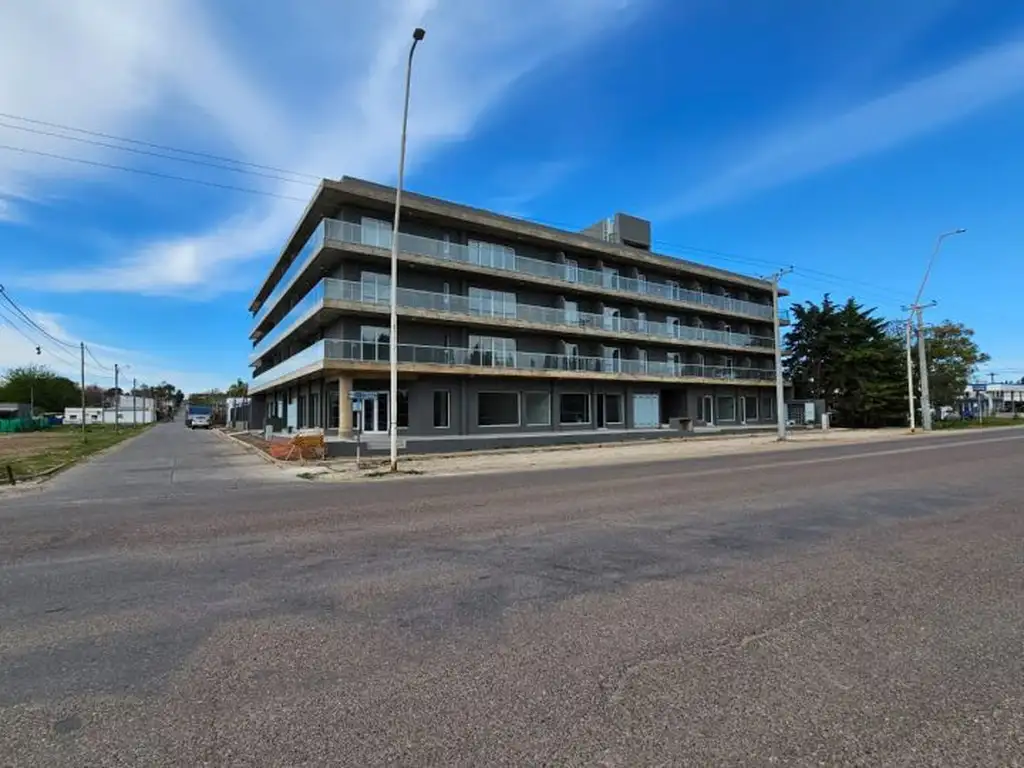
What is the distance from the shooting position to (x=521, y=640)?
443 cm

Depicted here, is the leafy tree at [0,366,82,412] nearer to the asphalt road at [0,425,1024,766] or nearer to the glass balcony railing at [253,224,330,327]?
the glass balcony railing at [253,224,330,327]

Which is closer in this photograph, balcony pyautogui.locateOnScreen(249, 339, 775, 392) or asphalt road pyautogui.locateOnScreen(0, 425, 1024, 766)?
asphalt road pyautogui.locateOnScreen(0, 425, 1024, 766)

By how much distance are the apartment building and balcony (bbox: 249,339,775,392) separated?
0.30 ft

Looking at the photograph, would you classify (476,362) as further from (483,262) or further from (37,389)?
(37,389)

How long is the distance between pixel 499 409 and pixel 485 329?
4.57m

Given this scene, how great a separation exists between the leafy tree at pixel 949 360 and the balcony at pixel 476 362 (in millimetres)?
26861

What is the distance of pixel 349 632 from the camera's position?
4625 mm

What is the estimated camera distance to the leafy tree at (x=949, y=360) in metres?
57.8

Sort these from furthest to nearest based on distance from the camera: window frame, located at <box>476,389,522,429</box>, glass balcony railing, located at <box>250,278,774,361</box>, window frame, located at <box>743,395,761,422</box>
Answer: window frame, located at <box>743,395,761,422</box>, window frame, located at <box>476,389,522,429</box>, glass balcony railing, located at <box>250,278,774,361</box>

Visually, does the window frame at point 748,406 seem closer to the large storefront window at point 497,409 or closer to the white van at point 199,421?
the large storefront window at point 497,409

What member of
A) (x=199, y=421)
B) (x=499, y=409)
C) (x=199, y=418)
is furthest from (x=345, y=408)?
(x=199, y=418)

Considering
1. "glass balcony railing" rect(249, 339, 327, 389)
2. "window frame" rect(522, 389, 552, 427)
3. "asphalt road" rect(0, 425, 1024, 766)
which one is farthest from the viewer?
"window frame" rect(522, 389, 552, 427)

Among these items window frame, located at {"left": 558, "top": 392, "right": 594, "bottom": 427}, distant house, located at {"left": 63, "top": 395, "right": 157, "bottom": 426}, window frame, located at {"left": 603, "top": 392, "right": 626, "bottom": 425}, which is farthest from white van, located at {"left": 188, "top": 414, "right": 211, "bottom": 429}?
window frame, located at {"left": 603, "top": 392, "right": 626, "bottom": 425}

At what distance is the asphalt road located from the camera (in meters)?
3.09
